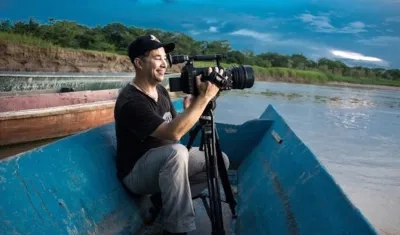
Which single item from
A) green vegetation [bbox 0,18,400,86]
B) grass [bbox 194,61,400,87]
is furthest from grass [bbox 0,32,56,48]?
grass [bbox 194,61,400,87]

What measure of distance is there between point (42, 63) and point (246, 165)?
15119mm

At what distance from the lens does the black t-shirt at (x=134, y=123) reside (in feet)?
6.19

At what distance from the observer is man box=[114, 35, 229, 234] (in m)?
1.85

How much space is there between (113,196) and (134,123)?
1.69 feet

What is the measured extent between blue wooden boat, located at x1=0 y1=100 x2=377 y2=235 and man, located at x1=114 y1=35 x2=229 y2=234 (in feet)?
0.61

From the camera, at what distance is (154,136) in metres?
1.89

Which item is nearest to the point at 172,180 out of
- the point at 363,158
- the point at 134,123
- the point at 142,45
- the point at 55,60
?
the point at 134,123

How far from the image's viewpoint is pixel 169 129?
1818mm

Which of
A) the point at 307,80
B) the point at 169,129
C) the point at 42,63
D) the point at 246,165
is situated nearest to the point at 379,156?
the point at 246,165

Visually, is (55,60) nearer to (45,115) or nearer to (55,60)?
(55,60)

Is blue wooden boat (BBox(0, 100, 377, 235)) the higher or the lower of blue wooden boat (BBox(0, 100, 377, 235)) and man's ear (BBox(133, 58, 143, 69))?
the lower

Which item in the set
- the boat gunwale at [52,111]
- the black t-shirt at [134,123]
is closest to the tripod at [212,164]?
the black t-shirt at [134,123]

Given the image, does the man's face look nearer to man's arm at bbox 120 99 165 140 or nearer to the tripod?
man's arm at bbox 120 99 165 140

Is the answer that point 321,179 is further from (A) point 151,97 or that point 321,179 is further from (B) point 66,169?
(B) point 66,169
